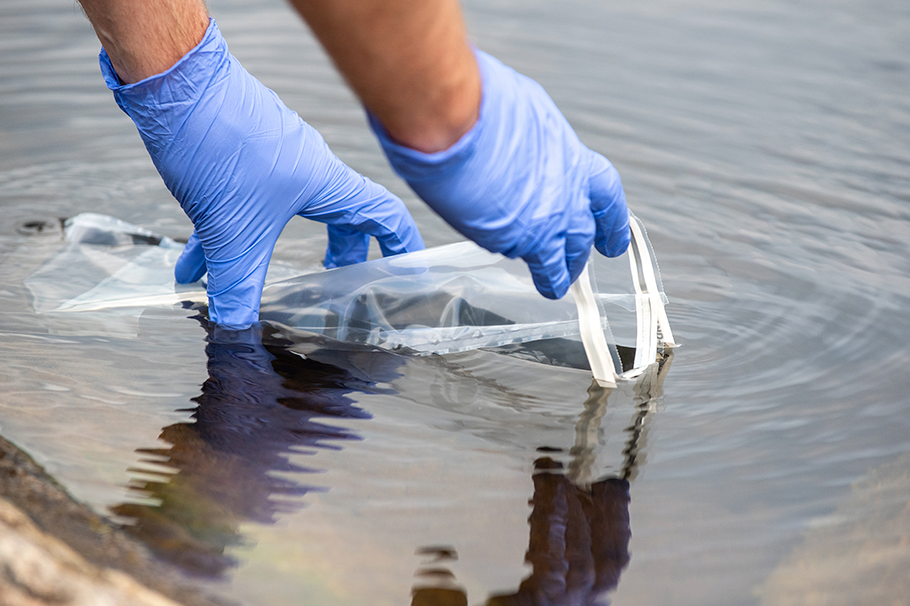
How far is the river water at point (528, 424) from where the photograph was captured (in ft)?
3.72

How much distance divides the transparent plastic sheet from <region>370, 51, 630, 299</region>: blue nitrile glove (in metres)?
0.19

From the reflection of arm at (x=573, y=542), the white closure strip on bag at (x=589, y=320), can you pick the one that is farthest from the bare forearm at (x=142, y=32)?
the reflection of arm at (x=573, y=542)

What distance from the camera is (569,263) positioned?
1385 millimetres

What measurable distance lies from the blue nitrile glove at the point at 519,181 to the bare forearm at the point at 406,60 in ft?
0.12

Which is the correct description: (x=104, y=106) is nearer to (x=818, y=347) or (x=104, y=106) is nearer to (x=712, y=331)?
(x=712, y=331)

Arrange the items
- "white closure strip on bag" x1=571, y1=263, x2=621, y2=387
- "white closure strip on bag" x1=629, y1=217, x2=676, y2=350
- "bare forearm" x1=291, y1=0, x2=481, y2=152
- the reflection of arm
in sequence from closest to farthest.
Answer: "bare forearm" x1=291, y1=0, x2=481, y2=152
the reflection of arm
"white closure strip on bag" x1=571, y1=263, x2=621, y2=387
"white closure strip on bag" x1=629, y1=217, x2=676, y2=350

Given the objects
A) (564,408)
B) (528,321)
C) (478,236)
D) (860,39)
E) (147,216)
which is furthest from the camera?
(860,39)

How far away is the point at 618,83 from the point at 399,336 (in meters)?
2.45

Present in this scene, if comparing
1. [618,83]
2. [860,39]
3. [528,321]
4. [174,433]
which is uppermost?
[860,39]

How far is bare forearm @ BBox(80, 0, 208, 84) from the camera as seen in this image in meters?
1.55

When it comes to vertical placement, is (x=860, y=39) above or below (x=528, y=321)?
above

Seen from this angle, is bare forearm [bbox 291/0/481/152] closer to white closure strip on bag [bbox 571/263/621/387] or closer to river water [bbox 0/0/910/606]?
white closure strip on bag [bbox 571/263/621/387]

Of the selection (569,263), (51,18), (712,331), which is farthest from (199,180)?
(51,18)

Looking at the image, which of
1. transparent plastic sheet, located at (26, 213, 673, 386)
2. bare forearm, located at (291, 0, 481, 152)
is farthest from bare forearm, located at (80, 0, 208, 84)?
bare forearm, located at (291, 0, 481, 152)
